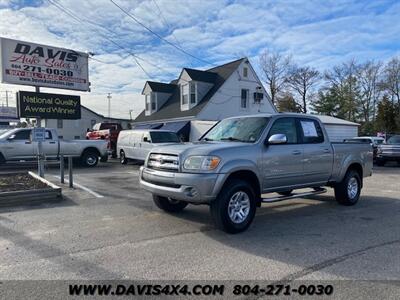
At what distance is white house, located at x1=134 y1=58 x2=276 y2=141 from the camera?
2808cm

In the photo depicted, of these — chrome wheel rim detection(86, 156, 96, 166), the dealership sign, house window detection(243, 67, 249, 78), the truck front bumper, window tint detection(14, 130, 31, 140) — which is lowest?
chrome wheel rim detection(86, 156, 96, 166)

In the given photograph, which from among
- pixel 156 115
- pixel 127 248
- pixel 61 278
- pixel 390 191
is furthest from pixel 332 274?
pixel 156 115

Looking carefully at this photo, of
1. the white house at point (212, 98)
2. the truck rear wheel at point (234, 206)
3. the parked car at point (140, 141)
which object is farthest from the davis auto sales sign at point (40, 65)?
the white house at point (212, 98)

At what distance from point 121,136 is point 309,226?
15267 mm

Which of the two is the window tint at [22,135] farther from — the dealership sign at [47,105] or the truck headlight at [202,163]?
the truck headlight at [202,163]

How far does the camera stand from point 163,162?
257 inches

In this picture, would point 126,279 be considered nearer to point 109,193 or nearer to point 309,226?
point 309,226

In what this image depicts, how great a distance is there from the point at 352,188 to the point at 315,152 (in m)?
1.94

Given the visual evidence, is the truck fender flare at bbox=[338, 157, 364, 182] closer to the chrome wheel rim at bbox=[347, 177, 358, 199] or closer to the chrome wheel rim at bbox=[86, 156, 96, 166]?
the chrome wheel rim at bbox=[347, 177, 358, 199]

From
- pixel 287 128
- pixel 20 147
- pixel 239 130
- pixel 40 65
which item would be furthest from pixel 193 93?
pixel 239 130

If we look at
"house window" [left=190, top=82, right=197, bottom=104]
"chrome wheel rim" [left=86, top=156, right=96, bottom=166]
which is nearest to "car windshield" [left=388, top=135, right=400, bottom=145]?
"house window" [left=190, top=82, right=197, bottom=104]

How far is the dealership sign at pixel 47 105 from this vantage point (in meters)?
12.1

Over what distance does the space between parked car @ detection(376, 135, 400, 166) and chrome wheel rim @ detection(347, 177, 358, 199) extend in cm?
1368

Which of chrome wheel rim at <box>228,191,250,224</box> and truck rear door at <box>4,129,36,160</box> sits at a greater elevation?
truck rear door at <box>4,129,36,160</box>
